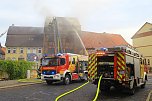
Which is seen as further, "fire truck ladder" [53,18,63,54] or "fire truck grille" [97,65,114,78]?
"fire truck ladder" [53,18,63,54]

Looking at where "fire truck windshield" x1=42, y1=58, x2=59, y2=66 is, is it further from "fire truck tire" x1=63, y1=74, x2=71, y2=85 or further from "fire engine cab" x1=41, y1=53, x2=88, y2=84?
"fire truck tire" x1=63, y1=74, x2=71, y2=85

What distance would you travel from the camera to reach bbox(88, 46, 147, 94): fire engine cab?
42.9 feet

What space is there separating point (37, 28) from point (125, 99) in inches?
2537

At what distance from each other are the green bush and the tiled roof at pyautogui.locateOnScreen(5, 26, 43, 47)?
41199 millimetres

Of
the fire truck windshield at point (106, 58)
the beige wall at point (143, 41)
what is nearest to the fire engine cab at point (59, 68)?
the fire truck windshield at point (106, 58)

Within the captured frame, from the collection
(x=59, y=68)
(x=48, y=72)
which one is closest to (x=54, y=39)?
(x=48, y=72)

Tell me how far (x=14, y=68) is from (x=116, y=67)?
15.8m

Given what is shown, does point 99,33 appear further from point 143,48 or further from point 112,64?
point 112,64

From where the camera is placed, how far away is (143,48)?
58.6 m

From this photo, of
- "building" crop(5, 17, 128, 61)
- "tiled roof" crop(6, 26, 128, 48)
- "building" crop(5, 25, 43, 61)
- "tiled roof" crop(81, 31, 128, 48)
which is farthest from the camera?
"building" crop(5, 25, 43, 61)

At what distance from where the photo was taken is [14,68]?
86.3ft

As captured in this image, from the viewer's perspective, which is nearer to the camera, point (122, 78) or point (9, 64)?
point (122, 78)

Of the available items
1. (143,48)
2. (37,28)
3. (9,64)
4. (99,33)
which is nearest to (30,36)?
(37,28)

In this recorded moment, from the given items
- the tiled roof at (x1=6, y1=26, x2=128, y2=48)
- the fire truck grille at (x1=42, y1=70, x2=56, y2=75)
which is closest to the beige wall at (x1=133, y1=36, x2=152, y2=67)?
the tiled roof at (x1=6, y1=26, x2=128, y2=48)
